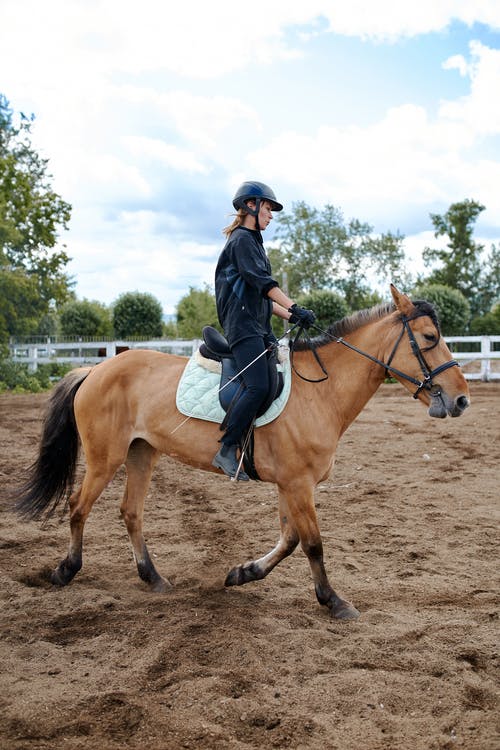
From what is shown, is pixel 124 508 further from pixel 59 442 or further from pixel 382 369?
pixel 382 369

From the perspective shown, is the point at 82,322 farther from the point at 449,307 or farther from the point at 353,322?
the point at 353,322

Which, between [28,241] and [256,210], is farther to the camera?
[28,241]

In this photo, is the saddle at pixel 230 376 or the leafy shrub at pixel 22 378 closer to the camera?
the saddle at pixel 230 376

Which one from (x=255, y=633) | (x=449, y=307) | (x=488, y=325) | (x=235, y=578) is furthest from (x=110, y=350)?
(x=255, y=633)

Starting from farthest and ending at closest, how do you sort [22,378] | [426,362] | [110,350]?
[110,350] → [22,378] → [426,362]

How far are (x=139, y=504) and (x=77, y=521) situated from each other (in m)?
0.53

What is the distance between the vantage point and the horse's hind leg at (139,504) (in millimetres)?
4965

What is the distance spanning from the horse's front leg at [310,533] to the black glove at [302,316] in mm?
1155

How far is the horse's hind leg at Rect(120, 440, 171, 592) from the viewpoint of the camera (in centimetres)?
496


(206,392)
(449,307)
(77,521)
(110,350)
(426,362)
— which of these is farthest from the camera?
(449,307)

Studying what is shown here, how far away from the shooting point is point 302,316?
173 inches

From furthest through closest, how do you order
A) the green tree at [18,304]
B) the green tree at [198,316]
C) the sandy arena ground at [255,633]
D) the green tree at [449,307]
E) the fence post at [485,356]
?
the green tree at [198,316] < the green tree at [449,307] < the green tree at [18,304] < the fence post at [485,356] < the sandy arena ground at [255,633]

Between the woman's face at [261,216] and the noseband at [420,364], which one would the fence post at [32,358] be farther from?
the noseband at [420,364]

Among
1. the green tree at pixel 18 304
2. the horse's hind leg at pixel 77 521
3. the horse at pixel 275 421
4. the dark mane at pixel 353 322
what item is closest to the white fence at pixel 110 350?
the green tree at pixel 18 304
